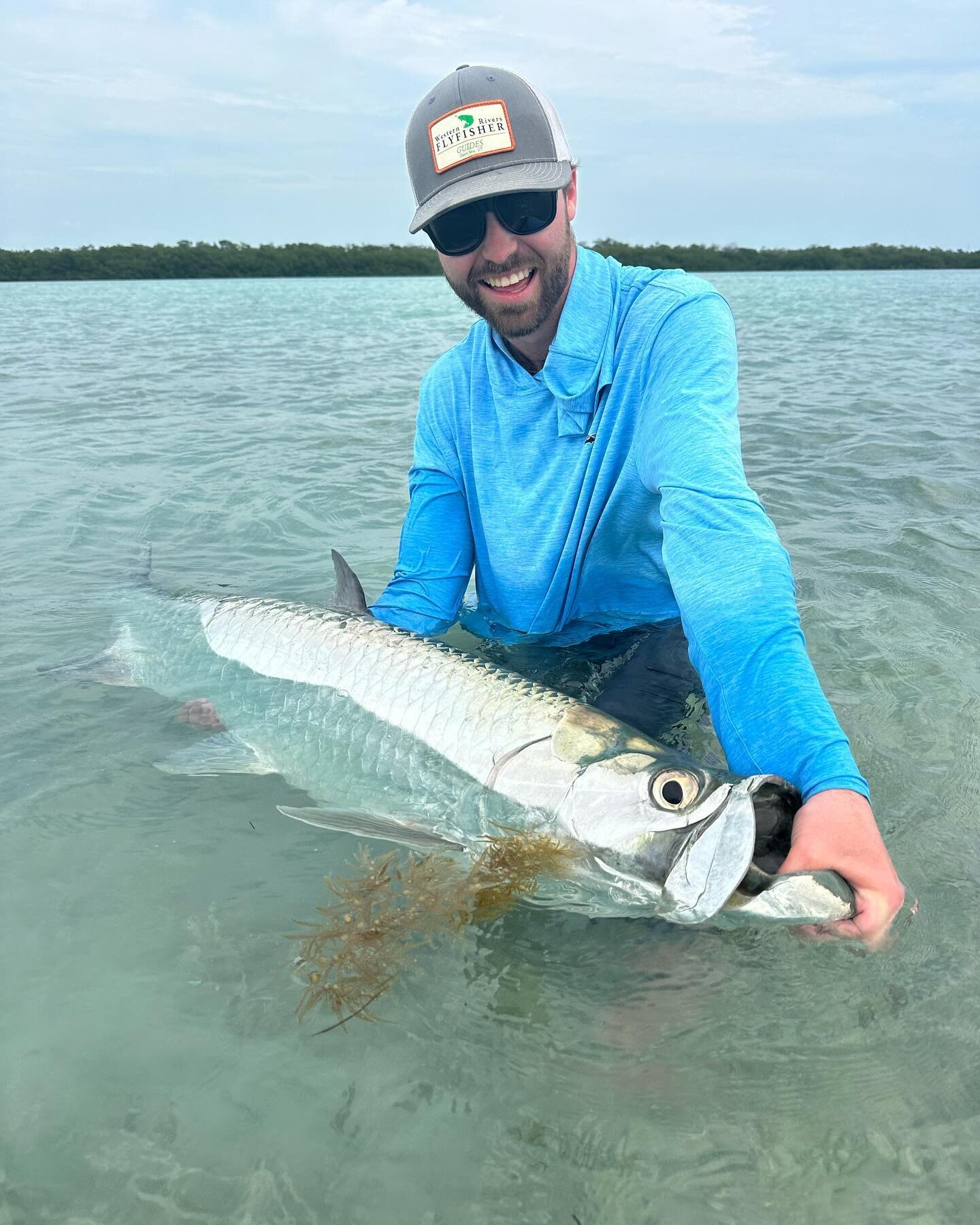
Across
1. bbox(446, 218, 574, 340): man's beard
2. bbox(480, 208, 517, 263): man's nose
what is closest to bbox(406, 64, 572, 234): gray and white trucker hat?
bbox(480, 208, 517, 263): man's nose

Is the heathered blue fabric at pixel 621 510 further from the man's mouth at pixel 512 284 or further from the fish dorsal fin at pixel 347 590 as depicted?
the fish dorsal fin at pixel 347 590

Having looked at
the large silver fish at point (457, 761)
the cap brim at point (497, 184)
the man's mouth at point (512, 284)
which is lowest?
the large silver fish at point (457, 761)

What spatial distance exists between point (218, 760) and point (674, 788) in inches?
60.7

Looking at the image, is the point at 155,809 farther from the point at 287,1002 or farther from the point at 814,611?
the point at 814,611

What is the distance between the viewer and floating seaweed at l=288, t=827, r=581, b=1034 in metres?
1.94

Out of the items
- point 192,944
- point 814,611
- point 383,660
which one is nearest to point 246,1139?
point 192,944

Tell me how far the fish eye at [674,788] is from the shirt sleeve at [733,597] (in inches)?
5.6

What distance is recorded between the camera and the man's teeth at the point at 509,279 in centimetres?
279

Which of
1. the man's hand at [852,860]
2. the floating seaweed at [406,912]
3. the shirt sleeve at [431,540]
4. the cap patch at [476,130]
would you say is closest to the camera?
the man's hand at [852,860]

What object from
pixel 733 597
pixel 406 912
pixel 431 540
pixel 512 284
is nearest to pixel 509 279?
pixel 512 284

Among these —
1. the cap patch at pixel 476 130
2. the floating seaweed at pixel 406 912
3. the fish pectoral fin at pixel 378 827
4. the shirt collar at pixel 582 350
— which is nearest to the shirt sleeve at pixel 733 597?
the shirt collar at pixel 582 350

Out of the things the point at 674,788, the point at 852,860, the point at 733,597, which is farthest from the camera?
the point at 733,597

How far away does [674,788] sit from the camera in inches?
68.9

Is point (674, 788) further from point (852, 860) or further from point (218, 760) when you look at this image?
point (218, 760)
